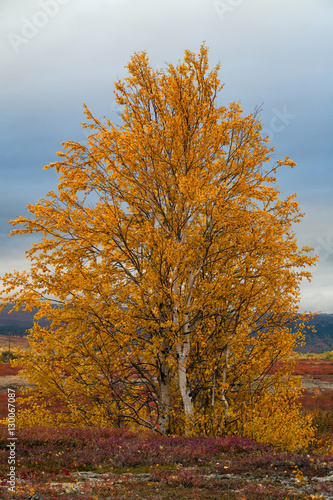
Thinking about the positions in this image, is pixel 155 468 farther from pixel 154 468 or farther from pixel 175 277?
pixel 175 277

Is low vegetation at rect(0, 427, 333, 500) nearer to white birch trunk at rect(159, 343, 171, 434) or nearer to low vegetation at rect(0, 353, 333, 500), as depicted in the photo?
low vegetation at rect(0, 353, 333, 500)

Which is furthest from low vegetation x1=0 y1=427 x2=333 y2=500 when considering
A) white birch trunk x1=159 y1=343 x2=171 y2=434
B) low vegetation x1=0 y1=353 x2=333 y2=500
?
white birch trunk x1=159 y1=343 x2=171 y2=434

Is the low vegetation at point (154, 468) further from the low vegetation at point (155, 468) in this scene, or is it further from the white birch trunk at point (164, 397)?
the white birch trunk at point (164, 397)

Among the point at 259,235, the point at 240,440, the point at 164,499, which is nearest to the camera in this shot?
the point at 164,499

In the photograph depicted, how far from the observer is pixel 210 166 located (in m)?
10.6

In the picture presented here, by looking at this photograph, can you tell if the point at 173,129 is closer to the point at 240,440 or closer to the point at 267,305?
the point at 267,305

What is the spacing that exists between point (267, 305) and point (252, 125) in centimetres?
489

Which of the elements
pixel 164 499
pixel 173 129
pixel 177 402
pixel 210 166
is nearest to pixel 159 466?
pixel 164 499

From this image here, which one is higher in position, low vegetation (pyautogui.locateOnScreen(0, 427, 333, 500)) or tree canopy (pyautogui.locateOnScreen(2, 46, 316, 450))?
tree canopy (pyautogui.locateOnScreen(2, 46, 316, 450))

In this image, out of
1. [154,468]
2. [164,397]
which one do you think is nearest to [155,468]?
[154,468]

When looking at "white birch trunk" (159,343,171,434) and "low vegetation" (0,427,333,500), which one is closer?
"low vegetation" (0,427,333,500)

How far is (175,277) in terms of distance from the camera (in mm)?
9906

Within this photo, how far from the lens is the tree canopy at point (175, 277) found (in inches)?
380

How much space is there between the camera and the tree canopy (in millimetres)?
9656
